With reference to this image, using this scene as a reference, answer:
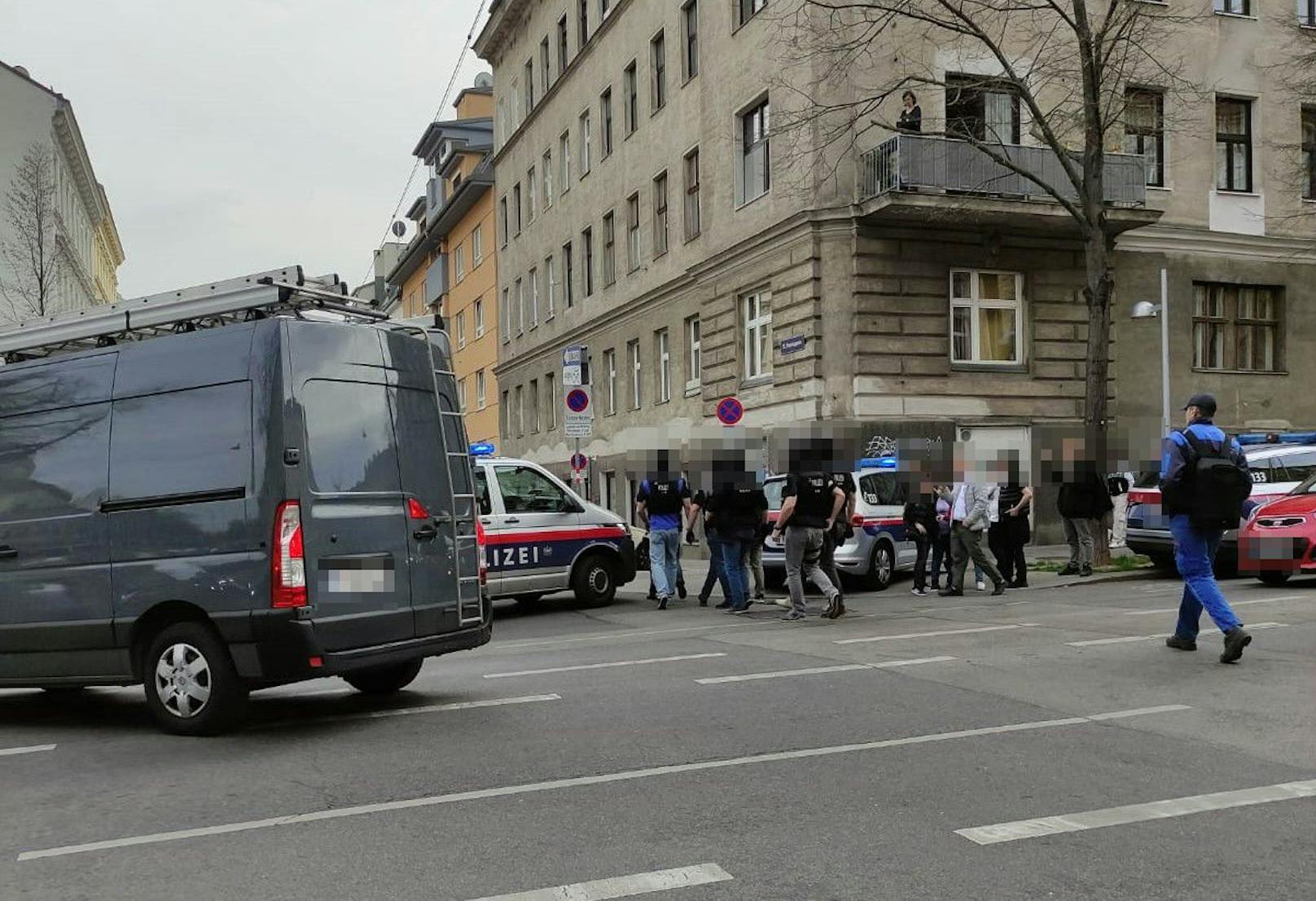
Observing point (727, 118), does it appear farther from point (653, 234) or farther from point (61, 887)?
point (61, 887)

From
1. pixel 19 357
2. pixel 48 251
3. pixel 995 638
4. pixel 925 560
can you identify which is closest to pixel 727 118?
pixel 925 560

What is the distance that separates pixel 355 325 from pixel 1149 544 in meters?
12.7

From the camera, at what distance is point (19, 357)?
8.46 m

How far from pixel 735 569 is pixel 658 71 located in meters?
20.0

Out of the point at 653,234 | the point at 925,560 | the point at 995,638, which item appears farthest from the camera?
the point at 653,234

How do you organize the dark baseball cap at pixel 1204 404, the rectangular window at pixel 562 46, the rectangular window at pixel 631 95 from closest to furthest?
the dark baseball cap at pixel 1204 404 < the rectangular window at pixel 631 95 < the rectangular window at pixel 562 46

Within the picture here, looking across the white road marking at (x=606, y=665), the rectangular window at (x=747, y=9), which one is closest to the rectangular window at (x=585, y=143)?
the rectangular window at (x=747, y=9)

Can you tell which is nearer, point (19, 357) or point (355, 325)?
point (355, 325)

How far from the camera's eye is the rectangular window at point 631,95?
3272 centimetres

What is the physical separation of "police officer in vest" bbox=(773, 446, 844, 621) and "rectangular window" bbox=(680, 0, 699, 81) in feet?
58.6

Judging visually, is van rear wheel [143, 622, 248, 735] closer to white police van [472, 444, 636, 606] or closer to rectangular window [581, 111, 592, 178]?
white police van [472, 444, 636, 606]

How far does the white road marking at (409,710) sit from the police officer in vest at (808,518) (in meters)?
4.91

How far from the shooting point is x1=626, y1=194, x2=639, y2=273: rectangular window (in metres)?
32.9

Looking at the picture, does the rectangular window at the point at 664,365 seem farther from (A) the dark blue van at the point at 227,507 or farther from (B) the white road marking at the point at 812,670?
(A) the dark blue van at the point at 227,507
